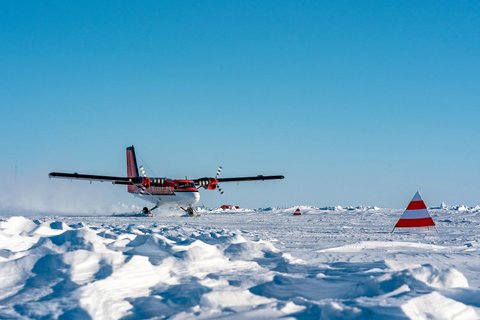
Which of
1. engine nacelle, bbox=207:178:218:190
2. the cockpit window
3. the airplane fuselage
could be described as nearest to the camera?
the airplane fuselage

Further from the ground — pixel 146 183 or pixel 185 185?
pixel 146 183

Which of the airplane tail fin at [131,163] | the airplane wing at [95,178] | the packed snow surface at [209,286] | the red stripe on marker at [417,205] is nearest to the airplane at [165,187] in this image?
the airplane wing at [95,178]

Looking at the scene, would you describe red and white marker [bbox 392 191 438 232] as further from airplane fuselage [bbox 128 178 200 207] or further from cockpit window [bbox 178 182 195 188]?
cockpit window [bbox 178 182 195 188]

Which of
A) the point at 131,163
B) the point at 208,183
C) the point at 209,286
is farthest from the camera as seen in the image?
the point at 131,163

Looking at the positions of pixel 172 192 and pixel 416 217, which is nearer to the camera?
pixel 416 217

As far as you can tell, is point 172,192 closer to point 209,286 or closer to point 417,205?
point 417,205

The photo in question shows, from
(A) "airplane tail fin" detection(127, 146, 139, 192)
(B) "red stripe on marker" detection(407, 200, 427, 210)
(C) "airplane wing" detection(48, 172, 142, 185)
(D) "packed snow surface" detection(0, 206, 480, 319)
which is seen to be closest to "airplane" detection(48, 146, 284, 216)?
(C) "airplane wing" detection(48, 172, 142, 185)

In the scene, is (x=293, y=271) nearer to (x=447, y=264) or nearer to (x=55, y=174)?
(x=447, y=264)

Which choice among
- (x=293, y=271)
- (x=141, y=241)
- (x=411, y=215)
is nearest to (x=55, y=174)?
(x=411, y=215)

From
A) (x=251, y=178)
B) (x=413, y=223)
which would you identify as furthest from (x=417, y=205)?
(x=251, y=178)

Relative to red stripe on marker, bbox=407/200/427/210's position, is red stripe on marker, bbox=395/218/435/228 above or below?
below

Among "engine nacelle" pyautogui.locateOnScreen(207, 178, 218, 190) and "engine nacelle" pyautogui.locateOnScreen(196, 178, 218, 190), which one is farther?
"engine nacelle" pyautogui.locateOnScreen(207, 178, 218, 190)

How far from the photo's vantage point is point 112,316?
404cm

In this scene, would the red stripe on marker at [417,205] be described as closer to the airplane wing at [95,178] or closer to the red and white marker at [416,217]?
the red and white marker at [416,217]
